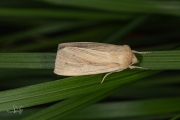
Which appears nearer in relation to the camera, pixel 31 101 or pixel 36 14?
pixel 31 101

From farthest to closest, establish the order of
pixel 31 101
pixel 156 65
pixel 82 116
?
1. pixel 82 116
2. pixel 156 65
3. pixel 31 101

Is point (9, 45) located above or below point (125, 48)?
above

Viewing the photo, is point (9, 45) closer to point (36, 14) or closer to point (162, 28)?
point (36, 14)

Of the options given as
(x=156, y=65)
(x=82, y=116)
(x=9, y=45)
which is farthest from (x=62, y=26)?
(x=156, y=65)

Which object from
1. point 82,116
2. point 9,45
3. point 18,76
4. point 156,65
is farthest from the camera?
point 9,45

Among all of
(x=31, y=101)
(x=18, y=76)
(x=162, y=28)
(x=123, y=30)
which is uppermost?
(x=162, y=28)
